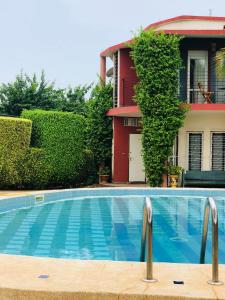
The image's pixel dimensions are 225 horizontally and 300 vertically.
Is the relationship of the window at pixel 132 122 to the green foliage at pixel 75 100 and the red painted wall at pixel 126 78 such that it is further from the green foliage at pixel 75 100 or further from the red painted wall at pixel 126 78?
the green foliage at pixel 75 100

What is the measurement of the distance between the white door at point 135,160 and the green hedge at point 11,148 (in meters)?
5.85

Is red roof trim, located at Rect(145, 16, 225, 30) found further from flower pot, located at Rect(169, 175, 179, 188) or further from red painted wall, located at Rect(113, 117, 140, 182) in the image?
flower pot, located at Rect(169, 175, 179, 188)

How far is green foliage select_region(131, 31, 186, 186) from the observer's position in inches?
716

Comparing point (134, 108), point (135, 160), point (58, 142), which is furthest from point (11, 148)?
point (135, 160)

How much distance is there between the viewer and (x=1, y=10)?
3900 cm

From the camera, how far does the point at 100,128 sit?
71.5 feet

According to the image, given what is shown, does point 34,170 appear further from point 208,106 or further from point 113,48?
point 208,106

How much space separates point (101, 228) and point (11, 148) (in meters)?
7.62

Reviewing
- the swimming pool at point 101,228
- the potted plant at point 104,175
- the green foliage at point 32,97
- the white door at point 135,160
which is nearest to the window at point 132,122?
the white door at point 135,160

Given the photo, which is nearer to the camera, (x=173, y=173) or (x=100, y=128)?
(x=173, y=173)

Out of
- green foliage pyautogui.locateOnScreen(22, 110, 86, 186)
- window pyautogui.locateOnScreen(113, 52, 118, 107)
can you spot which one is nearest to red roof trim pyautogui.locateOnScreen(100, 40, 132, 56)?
window pyautogui.locateOnScreen(113, 52, 118, 107)

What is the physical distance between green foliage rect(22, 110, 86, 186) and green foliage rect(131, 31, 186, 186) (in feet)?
9.97

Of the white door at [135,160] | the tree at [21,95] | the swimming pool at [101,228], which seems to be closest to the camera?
the swimming pool at [101,228]

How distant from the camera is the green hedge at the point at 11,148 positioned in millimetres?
16906
